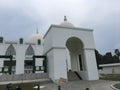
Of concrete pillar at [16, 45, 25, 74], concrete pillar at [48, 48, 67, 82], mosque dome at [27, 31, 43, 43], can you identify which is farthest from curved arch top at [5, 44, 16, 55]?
concrete pillar at [48, 48, 67, 82]

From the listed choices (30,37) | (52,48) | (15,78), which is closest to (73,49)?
(52,48)

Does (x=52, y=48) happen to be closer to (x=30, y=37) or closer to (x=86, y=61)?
(x=86, y=61)

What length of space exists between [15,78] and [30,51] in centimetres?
2280

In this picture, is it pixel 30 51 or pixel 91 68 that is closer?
pixel 91 68

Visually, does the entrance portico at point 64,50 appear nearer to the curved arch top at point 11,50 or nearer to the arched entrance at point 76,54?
the arched entrance at point 76,54

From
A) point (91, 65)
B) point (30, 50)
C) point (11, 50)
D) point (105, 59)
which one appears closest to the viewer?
point (91, 65)

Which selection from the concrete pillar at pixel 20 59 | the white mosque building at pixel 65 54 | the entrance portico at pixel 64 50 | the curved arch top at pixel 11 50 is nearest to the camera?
the entrance portico at pixel 64 50

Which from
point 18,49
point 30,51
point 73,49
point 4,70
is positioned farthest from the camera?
point 30,51

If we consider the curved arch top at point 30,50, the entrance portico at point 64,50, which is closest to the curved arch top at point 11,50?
the curved arch top at point 30,50

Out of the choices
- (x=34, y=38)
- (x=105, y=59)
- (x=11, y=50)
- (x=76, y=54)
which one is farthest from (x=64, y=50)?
(x=105, y=59)

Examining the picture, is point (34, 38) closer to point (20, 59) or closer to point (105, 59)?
point (20, 59)

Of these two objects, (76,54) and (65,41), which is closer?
(65,41)

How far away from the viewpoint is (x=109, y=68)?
129 feet

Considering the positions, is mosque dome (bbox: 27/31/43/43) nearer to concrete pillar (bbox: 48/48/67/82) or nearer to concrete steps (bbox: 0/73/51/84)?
concrete steps (bbox: 0/73/51/84)
